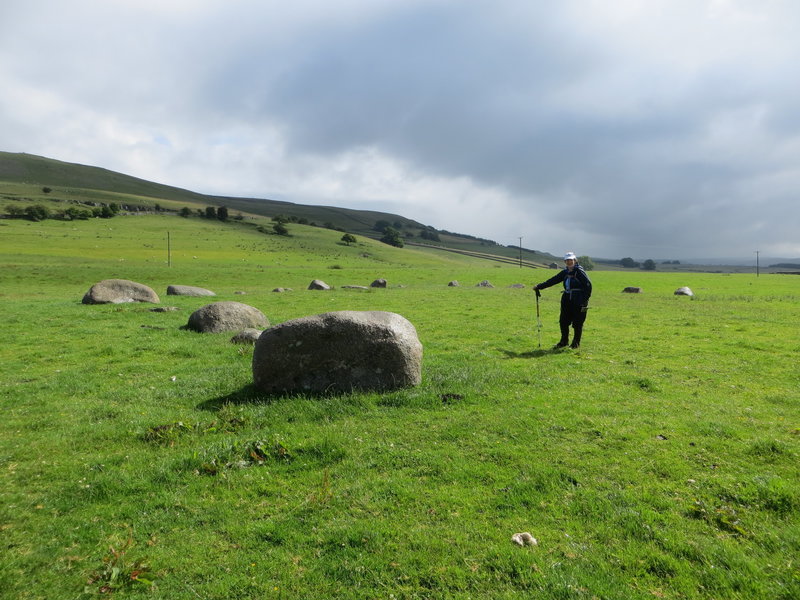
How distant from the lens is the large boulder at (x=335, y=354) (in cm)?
1081

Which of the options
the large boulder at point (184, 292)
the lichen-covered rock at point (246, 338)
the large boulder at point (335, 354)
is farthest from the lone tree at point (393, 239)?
the large boulder at point (335, 354)

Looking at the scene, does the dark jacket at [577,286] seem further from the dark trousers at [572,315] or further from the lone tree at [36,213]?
the lone tree at [36,213]

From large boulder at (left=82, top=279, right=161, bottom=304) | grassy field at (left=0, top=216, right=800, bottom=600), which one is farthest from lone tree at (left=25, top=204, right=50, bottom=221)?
grassy field at (left=0, top=216, right=800, bottom=600)

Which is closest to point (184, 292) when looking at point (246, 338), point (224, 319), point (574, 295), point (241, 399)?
point (224, 319)

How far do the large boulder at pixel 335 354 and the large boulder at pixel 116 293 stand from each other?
25.2 meters

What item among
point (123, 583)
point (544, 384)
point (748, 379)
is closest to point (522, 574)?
point (123, 583)

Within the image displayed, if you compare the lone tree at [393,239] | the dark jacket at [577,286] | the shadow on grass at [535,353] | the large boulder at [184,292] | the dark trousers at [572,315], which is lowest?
the large boulder at [184,292]

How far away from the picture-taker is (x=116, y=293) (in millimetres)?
31234

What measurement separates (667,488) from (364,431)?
5.33 metres

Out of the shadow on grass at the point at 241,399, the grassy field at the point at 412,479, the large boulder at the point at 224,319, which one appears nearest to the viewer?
the grassy field at the point at 412,479

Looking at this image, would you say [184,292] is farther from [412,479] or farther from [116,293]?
[412,479]

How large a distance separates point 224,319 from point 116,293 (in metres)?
16.2

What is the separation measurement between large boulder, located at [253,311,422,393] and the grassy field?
1.79 feet

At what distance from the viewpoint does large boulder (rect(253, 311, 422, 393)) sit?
10812 millimetres
